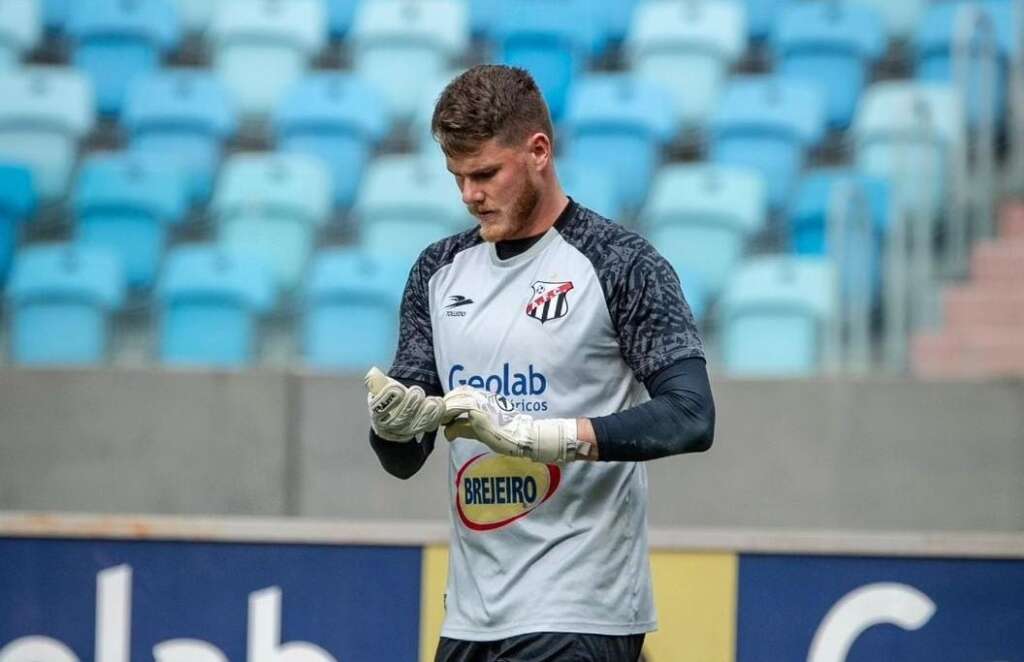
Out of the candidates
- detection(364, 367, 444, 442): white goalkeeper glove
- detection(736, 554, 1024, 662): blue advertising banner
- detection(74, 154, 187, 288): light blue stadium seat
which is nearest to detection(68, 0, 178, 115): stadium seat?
detection(74, 154, 187, 288): light blue stadium seat

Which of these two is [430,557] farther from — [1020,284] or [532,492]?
[1020,284]

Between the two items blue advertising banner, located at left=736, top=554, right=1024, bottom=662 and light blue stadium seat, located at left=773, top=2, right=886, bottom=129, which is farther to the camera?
light blue stadium seat, located at left=773, top=2, right=886, bottom=129

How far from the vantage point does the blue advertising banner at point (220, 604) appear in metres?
3.86

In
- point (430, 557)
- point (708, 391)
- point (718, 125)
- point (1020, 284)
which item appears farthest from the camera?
point (718, 125)

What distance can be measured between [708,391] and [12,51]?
7347 millimetres

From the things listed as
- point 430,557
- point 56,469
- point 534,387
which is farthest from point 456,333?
point 56,469

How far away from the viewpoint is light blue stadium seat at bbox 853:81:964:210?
6.71 meters

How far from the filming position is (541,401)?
2.67 meters

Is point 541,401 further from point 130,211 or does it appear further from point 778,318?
point 130,211

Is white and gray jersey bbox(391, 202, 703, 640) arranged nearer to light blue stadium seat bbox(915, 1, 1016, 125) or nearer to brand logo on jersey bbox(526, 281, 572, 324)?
brand logo on jersey bbox(526, 281, 572, 324)

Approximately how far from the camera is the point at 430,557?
12.6 ft

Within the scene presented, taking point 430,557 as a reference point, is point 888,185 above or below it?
above

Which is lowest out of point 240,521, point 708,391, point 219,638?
point 219,638

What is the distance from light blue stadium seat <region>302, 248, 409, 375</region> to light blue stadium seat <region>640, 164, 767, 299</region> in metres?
1.30
